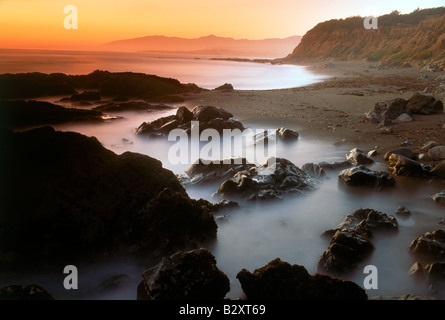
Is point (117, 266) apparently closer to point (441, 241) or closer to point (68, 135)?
point (68, 135)

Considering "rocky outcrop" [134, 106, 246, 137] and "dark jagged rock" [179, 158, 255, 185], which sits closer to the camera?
"dark jagged rock" [179, 158, 255, 185]

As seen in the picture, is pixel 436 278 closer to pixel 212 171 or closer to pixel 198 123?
pixel 212 171

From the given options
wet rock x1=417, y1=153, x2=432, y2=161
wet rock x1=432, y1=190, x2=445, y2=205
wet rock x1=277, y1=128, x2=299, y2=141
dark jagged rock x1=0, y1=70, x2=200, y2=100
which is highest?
dark jagged rock x1=0, y1=70, x2=200, y2=100

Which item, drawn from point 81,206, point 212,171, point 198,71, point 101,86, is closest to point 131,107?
point 101,86

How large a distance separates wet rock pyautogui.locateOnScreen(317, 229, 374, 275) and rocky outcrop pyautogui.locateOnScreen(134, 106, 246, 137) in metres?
5.91

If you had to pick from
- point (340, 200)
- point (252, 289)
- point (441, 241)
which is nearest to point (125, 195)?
point (252, 289)

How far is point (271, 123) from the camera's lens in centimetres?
979

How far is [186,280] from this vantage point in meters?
2.56

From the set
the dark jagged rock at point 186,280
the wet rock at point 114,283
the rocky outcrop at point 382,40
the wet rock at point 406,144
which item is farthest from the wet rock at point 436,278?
the rocky outcrop at point 382,40

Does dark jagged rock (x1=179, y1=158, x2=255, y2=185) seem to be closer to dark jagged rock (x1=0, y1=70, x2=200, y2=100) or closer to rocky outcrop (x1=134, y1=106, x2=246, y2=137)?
rocky outcrop (x1=134, y1=106, x2=246, y2=137)

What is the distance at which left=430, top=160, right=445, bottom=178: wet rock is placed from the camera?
16.6 feet

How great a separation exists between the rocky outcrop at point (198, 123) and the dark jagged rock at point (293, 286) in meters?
6.42

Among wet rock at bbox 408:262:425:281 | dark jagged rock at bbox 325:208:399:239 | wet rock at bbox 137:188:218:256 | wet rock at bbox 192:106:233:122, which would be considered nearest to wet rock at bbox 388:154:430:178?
dark jagged rock at bbox 325:208:399:239

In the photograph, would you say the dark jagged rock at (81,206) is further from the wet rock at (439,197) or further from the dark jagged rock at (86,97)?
the dark jagged rock at (86,97)
